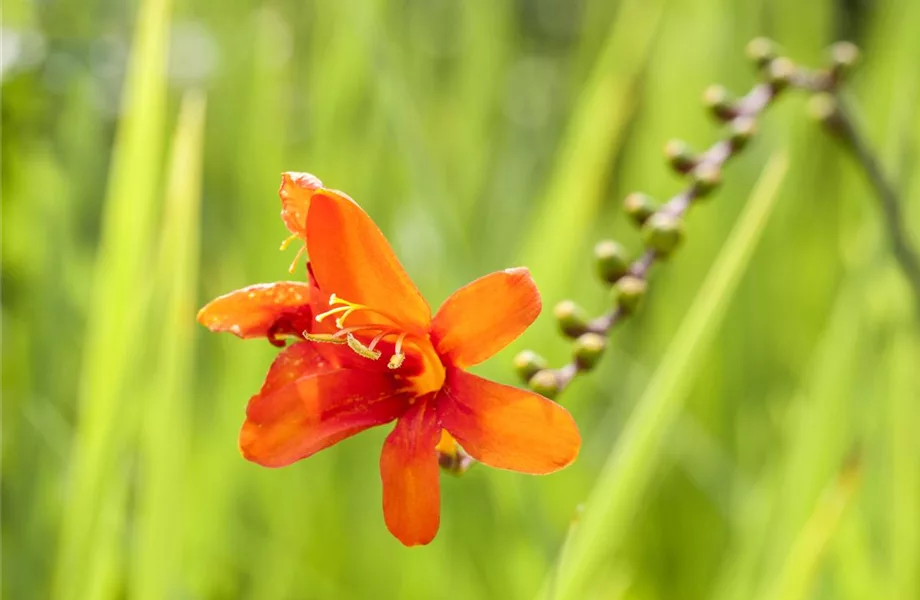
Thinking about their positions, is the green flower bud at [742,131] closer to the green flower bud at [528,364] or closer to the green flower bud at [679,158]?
the green flower bud at [679,158]

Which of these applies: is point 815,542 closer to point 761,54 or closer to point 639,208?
point 639,208

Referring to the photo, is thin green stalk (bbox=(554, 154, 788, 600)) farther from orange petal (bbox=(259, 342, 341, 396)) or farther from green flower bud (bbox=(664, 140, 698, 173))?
orange petal (bbox=(259, 342, 341, 396))

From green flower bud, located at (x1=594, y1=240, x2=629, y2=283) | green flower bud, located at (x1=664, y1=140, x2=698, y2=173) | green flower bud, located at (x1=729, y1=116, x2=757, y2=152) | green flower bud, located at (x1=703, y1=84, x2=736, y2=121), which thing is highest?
green flower bud, located at (x1=703, y1=84, x2=736, y2=121)

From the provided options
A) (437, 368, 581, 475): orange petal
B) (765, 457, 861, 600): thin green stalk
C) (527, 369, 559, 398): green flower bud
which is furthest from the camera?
(765, 457, 861, 600): thin green stalk

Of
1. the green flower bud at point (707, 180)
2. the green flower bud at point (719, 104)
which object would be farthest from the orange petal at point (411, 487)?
the green flower bud at point (719, 104)

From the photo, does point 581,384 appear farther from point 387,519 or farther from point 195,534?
point 387,519

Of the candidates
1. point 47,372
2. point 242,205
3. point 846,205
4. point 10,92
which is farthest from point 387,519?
point 846,205

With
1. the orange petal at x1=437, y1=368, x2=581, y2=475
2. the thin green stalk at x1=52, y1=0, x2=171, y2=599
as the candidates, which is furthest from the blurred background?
the orange petal at x1=437, y1=368, x2=581, y2=475
